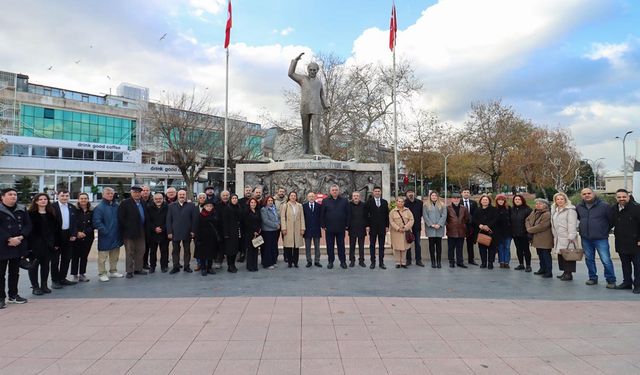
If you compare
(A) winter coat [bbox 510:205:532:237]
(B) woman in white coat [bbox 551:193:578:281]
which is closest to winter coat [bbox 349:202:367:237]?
(A) winter coat [bbox 510:205:532:237]

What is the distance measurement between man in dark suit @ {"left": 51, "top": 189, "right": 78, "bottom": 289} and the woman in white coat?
29.2 feet

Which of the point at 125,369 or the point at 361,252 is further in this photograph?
the point at 361,252

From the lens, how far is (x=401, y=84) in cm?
3431

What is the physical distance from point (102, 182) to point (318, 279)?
46096mm

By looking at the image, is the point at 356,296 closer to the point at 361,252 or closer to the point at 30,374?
the point at 361,252

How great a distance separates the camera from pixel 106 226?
7.72m

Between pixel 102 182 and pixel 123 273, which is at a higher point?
pixel 102 182

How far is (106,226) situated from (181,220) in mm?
1380

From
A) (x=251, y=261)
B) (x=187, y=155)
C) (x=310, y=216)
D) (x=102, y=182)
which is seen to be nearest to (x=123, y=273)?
(x=251, y=261)

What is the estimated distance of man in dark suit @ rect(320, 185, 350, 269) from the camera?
8688 mm

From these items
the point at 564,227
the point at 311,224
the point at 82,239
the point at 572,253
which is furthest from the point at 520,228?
the point at 82,239

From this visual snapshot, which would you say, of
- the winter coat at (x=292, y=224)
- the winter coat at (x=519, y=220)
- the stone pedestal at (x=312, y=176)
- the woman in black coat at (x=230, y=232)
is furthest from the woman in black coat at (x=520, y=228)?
the woman in black coat at (x=230, y=232)

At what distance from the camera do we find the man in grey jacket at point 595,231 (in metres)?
7.11

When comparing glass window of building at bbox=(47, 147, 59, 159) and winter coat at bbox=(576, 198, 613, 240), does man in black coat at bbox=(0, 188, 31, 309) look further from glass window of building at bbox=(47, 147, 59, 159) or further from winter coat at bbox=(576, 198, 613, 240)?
glass window of building at bbox=(47, 147, 59, 159)
